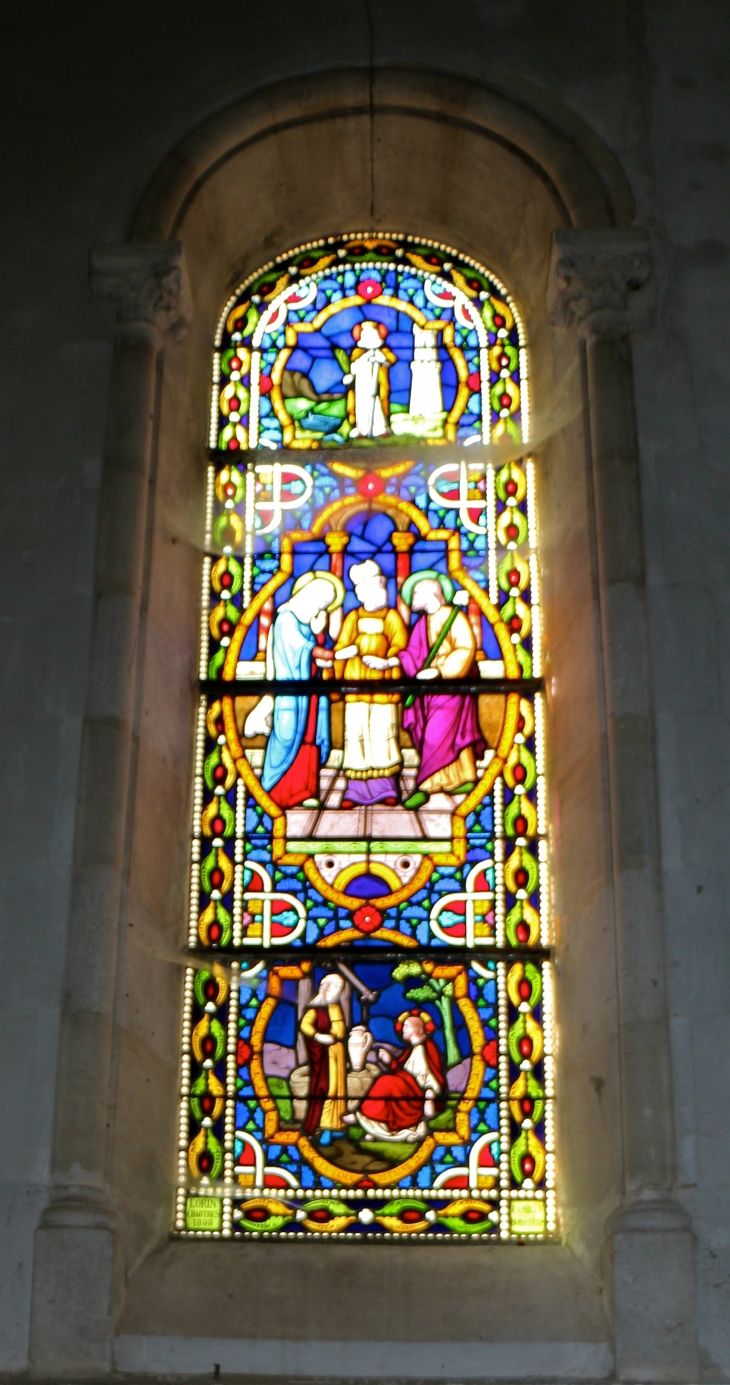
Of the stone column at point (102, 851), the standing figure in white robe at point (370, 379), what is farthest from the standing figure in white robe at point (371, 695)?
the stone column at point (102, 851)

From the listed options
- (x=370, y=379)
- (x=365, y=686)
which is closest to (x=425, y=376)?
(x=370, y=379)

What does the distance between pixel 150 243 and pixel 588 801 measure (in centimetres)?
318

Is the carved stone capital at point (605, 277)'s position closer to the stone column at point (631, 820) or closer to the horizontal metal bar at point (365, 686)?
the stone column at point (631, 820)

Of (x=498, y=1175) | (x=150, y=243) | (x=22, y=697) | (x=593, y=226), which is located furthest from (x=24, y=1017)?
(x=593, y=226)

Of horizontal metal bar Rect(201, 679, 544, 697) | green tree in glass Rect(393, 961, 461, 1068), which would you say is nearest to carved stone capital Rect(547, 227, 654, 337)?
horizontal metal bar Rect(201, 679, 544, 697)

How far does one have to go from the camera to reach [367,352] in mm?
9883

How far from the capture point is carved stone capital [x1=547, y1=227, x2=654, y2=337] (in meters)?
8.97

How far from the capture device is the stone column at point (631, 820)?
7008mm

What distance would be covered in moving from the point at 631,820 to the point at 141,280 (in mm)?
3269

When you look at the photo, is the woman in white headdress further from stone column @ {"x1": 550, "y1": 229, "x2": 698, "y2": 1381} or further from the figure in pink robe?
stone column @ {"x1": 550, "y1": 229, "x2": 698, "y2": 1381}

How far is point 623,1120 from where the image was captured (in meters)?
7.31

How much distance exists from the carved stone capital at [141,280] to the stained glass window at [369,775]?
0.72m

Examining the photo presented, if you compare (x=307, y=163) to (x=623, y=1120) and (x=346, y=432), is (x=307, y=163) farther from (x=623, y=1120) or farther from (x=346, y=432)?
(x=623, y=1120)

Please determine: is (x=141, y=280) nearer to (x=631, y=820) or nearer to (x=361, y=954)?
(x=361, y=954)
